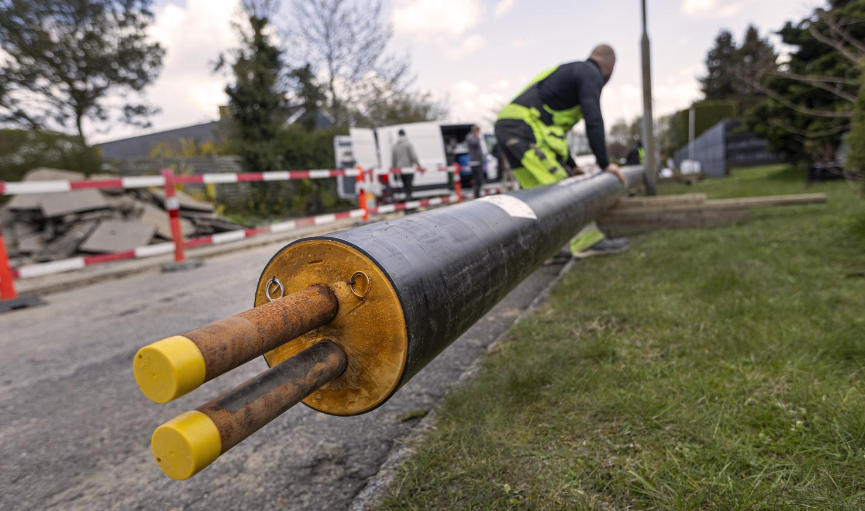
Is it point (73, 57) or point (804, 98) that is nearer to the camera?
point (804, 98)

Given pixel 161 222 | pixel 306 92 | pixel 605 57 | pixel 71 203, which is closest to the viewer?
pixel 605 57

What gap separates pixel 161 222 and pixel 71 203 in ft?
4.36

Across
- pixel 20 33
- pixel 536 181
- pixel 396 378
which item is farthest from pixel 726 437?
pixel 20 33

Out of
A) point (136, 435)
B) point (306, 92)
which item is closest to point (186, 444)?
point (136, 435)

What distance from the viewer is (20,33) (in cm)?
1986

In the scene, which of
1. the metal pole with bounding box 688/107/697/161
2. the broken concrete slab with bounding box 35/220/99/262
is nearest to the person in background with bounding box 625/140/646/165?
the metal pole with bounding box 688/107/697/161

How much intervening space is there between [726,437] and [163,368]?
156 centimetres

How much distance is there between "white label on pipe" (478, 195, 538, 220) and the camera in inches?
64.9

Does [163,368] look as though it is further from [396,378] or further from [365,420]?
[365,420]

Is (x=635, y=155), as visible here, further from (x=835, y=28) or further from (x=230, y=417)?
(x=230, y=417)

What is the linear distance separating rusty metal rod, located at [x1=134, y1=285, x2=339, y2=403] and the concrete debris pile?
26.1 ft

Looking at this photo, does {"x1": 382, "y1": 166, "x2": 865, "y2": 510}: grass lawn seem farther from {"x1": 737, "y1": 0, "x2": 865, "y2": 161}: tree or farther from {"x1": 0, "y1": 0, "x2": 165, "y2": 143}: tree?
{"x1": 0, "y1": 0, "x2": 165, "y2": 143}: tree

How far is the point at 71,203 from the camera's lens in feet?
27.1

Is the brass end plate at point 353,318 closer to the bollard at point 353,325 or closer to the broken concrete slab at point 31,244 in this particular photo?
the bollard at point 353,325
